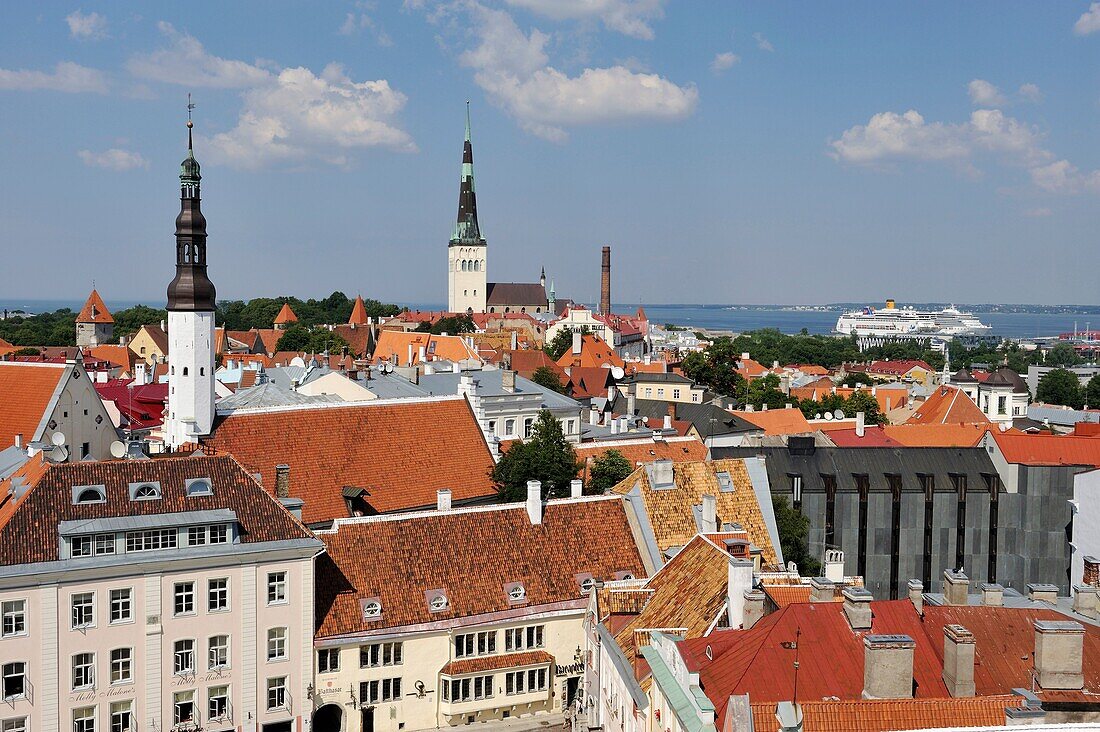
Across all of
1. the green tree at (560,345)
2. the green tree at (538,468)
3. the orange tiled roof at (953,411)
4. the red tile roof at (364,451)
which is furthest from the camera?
the green tree at (560,345)

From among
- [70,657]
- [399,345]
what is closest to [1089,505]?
[70,657]

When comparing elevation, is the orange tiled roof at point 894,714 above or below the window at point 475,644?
above

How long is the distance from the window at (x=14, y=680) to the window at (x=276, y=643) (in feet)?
21.0

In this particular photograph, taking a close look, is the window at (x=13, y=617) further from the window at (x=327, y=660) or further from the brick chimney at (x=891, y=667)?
the brick chimney at (x=891, y=667)

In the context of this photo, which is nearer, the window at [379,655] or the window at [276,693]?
the window at [276,693]

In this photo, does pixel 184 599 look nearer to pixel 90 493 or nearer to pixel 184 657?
pixel 184 657

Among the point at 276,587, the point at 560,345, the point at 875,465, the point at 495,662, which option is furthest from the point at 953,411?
the point at 560,345

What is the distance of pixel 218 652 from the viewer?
106ft

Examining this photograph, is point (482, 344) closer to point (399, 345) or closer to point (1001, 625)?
point (399, 345)

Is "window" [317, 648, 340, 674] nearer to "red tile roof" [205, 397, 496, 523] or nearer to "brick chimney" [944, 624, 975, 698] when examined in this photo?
"red tile roof" [205, 397, 496, 523]

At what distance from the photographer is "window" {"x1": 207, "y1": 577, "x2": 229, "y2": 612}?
32.2 meters

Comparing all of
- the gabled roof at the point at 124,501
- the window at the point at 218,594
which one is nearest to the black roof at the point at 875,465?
the gabled roof at the point at 124,501

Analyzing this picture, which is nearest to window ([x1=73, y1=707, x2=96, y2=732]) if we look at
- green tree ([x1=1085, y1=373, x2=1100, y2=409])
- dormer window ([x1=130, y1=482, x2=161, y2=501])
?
dormer window ([x1=130, y1=482, x2=161, y2=501])

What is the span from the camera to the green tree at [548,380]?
92162 mm
